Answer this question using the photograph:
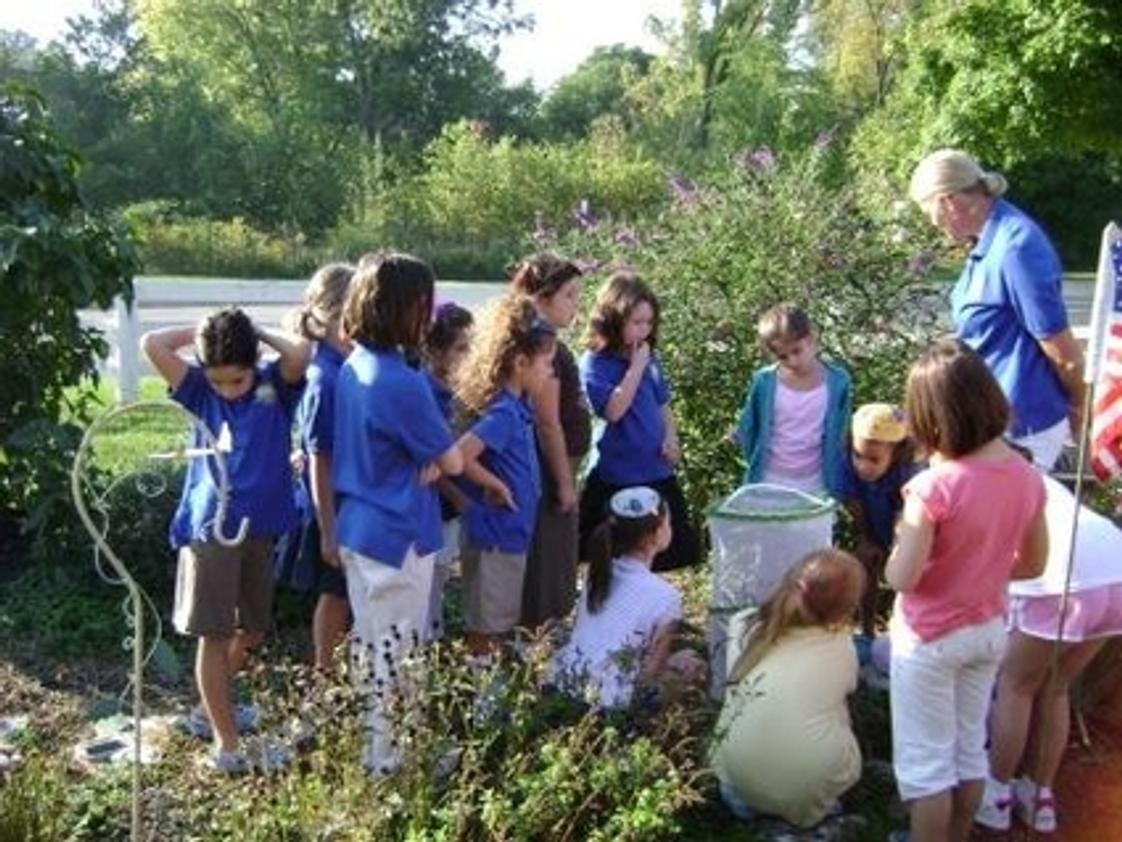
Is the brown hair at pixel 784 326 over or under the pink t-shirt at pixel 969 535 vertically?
over

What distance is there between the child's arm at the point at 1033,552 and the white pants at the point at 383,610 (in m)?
1.59

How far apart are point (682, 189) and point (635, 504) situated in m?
3.03

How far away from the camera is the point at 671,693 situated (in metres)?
4.02

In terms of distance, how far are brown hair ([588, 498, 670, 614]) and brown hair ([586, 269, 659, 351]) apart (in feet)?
3.24

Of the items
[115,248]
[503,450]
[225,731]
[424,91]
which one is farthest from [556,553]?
[424,91]

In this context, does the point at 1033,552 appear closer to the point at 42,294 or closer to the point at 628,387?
the point at 628,387

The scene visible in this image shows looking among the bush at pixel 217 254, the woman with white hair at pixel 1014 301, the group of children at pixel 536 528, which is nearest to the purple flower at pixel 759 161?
the group of children at pixel 536 528

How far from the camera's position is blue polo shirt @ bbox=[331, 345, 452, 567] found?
3785 mm

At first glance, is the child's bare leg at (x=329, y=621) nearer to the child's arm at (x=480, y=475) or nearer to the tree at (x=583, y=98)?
the child's arm at (x=480, y=475)

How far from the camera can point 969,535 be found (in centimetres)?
344

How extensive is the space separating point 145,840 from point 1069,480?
3.47m

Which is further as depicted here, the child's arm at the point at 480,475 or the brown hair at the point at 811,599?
the child's arm at the point at 480,475

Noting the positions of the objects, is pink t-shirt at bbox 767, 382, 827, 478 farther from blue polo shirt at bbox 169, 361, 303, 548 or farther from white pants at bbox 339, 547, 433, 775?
blue polo shirt at bbox 169, 361, 303, 548

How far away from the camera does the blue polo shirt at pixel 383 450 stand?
379 cm
